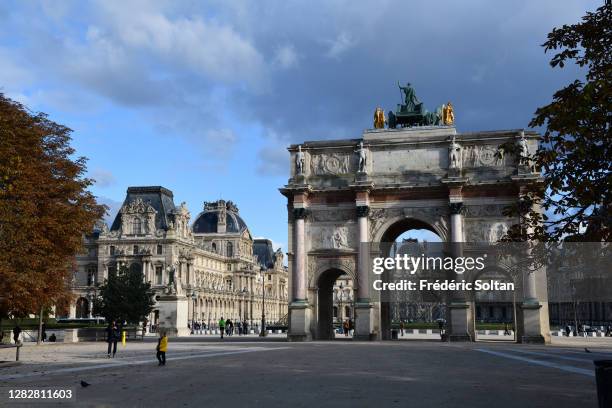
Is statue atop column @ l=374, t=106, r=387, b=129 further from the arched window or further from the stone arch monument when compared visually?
the arched window

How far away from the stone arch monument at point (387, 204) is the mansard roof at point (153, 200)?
232ft

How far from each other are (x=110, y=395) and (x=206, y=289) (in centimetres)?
10559

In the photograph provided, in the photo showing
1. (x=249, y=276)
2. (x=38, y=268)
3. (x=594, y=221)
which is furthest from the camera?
(x=249, y=276)

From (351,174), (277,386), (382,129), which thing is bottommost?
(277,386)

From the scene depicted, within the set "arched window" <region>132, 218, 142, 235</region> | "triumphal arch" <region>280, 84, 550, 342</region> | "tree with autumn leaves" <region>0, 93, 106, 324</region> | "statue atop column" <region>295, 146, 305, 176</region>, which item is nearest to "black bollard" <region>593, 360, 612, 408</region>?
"tree with autumn leaves" <region>0, 93, 106, 324</region>

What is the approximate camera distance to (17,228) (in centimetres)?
2947

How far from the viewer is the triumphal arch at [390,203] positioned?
43469 millimetres

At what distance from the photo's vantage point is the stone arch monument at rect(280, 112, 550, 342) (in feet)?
143

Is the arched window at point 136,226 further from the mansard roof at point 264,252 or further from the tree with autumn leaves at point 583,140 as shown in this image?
the tree with autumn leaves at point 583,140

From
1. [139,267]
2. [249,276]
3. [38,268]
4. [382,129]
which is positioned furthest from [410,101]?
[249,276]

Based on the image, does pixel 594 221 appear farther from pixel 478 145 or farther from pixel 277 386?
pixel 478 145

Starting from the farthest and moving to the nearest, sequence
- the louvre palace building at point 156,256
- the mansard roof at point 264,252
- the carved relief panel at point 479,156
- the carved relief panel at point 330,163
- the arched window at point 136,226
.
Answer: the mansard roof at point 264,252 → the arched window at point 136,226 → the louvre palace building at point 156,256 → the carved relief panel at point 330,163 → the carved relief panel at point 479,156

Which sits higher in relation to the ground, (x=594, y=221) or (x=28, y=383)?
(x=594, y=221)

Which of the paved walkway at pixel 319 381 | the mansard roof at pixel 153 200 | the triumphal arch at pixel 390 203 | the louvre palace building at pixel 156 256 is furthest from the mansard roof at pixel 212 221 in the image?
the paved walkway at pixel 319 381
